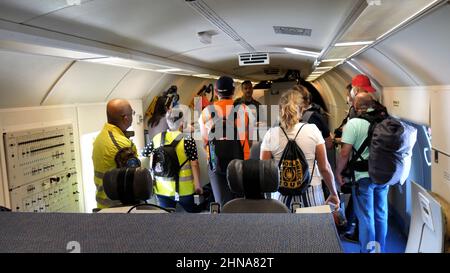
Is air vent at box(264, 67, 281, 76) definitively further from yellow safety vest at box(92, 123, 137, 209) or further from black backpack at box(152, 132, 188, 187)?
yellow safety vest at box(92, 123, 137, 209)

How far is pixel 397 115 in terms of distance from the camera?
4.50 m

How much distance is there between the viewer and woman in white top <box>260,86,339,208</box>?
2875 millimetres

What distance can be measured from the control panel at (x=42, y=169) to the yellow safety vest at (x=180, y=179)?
2.97 ft

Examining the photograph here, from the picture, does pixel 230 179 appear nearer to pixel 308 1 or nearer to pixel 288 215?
pixel 288 215

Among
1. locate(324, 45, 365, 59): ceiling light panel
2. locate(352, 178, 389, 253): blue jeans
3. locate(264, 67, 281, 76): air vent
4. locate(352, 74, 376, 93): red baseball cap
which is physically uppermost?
locate(264, 67, 281, 76): air vent

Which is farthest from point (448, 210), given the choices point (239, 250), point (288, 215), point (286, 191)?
point (239, 250)

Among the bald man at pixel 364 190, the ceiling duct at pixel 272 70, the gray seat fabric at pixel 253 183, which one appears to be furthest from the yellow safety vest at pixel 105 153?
the ceiling duct at pixel 272 70

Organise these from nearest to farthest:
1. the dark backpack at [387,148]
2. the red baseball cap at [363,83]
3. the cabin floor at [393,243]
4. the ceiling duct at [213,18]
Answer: the ceiling duct at [213,18], the dark backpack at [387,148], the cabin floor at [393,243], the red baseball cap at [363,83]

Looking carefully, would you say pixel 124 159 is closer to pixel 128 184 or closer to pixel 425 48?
pixel 128 184

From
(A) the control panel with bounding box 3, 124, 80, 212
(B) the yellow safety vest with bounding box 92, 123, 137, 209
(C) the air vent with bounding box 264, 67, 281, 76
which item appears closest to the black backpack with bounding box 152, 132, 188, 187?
(B) the yellow safety vest with bounding box 92, 123, 137, 209

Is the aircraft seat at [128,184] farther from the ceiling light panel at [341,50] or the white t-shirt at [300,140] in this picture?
the ceiling light panel at [341,50]

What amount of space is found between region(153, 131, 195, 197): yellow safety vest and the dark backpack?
1754mm

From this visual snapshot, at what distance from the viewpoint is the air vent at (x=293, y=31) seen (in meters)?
3.69

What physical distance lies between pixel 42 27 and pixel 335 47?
2.71 meters
